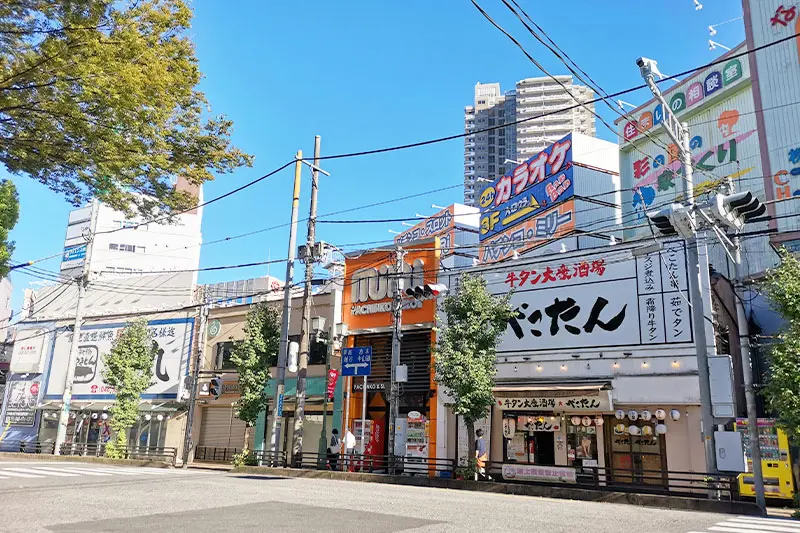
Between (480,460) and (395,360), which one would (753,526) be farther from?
(395,360)

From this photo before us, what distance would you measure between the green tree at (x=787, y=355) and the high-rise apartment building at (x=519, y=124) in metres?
105

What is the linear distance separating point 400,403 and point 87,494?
1422cm

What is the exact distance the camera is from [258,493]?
12.9 metres

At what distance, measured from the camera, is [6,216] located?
996cm

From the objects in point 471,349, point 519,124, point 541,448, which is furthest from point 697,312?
point 519,124

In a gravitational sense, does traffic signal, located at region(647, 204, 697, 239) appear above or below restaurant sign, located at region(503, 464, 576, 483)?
above

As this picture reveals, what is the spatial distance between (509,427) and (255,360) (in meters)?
→ 11.2

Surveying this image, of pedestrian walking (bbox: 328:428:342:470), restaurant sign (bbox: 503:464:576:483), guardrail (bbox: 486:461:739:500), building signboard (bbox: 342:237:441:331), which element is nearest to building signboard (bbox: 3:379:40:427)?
building signboard (bbox: 342:237:441:331)

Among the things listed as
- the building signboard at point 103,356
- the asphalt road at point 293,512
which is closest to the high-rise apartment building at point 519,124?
the building signboard at point 103,356

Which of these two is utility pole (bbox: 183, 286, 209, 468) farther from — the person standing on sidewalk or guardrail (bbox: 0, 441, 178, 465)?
the person standing on sidewalk

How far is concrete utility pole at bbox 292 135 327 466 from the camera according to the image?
2166cm

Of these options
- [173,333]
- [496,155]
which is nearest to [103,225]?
[173,333]

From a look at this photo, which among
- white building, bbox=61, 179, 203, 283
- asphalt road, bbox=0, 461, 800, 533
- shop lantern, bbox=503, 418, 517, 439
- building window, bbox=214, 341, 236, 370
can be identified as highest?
white building, bbox=61, 179, 203, 283

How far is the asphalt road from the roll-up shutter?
1654 cm
